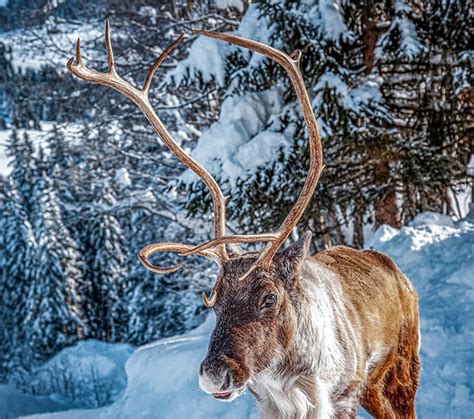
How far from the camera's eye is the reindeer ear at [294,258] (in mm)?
2541

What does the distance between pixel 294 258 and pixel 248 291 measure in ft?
0.93

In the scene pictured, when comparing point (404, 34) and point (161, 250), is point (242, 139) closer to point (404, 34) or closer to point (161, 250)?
point (404, 34)

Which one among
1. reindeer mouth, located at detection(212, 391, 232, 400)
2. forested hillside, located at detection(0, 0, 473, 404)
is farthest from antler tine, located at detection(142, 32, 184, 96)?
forested hillside, located at detection(0, 0, 473, 404)

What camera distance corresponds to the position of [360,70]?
25.6 feet

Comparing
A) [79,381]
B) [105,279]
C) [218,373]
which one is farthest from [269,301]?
[105,279]

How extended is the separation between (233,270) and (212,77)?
612cm

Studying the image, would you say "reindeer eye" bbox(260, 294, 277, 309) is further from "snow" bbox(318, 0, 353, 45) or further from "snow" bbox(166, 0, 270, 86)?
"snow" bbox(166, 0, 270, 86)

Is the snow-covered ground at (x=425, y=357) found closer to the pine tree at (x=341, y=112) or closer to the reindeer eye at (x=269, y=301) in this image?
the pine tree at (x=341, y=112)

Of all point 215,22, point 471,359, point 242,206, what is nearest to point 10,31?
point 215,22

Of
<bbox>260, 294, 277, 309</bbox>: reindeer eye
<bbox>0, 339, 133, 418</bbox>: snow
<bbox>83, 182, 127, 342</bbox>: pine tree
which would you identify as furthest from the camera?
<bbox>83, 182, 127, 342</bbox>: pine tree

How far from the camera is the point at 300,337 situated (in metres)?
2.49

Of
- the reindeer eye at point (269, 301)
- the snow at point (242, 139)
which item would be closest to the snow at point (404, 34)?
the snow at point (242, 139)

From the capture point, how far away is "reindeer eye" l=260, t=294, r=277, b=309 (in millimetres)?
2396

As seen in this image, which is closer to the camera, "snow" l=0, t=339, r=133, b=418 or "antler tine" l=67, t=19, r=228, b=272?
"antler tine" l=67, t=19, r=228, b=272
